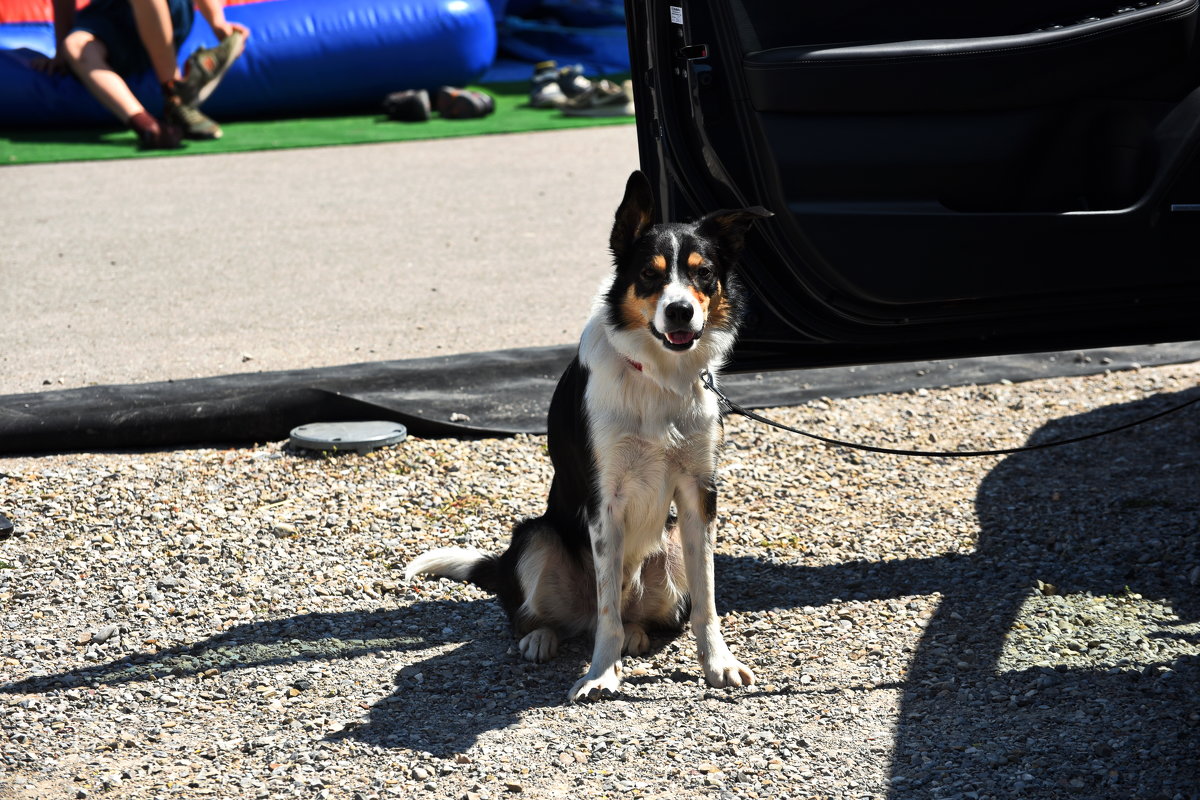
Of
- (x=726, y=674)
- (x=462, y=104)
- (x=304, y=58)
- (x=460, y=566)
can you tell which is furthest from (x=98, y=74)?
(x=726, y=674)

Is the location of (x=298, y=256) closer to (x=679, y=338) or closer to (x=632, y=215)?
(x=632, y=215)

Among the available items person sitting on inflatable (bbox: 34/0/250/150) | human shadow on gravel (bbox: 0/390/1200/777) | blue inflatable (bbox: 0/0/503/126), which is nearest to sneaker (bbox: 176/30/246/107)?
person sitting on inflatable (bbox: 34/0/250/150)

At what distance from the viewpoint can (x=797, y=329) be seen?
3.74m

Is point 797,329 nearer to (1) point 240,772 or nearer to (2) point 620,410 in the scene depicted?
(2) point 620,410

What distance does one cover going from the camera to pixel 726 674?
329cm

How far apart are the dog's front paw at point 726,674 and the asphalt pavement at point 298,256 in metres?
3.03

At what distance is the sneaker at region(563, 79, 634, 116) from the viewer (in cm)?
1348

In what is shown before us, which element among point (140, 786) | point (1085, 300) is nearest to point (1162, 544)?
point (1085, 300)

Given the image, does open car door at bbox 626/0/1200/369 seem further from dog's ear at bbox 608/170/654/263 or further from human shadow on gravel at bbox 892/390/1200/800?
human shadow on gravel at bbox 892/390/1200/800

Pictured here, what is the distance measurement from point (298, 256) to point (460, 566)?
190 inches

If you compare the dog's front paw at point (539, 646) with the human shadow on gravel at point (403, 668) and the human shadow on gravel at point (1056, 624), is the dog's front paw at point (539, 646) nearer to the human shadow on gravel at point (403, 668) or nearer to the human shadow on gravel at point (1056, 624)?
the human shadow on gravel at point (403, 668)

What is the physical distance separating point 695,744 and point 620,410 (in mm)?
861

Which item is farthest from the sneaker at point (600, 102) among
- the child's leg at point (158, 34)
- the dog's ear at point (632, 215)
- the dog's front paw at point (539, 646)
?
the dog's front paw at point (539, 646)

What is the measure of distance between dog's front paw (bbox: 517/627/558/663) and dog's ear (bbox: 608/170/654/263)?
41.0 inches
